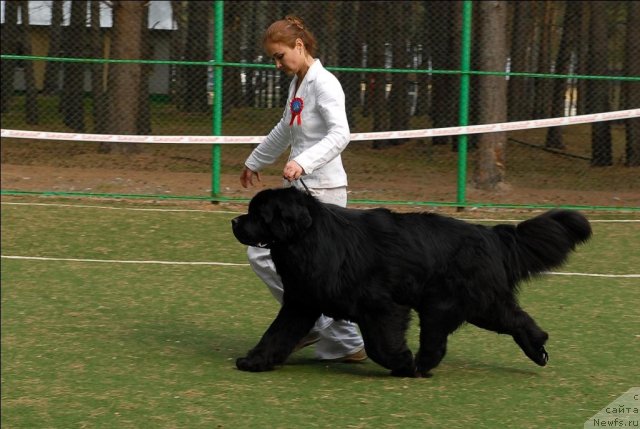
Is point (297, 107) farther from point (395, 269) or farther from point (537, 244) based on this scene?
point (537, 244)

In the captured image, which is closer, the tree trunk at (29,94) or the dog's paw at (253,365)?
the dog's paw at (253,365)

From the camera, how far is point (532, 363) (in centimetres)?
611

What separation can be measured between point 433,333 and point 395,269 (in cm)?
40

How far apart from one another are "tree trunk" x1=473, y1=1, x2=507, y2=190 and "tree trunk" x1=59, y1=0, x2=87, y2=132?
7.49 metres

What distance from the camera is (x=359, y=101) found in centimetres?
1947

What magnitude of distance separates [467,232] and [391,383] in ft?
2.80

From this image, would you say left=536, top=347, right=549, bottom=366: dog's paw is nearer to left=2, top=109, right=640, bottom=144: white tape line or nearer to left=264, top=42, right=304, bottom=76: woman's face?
left=264, top=42, right=304, bottom=76: woman's face

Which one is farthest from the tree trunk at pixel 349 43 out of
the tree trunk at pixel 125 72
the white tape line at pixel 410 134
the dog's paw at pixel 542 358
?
the dog's paw at pixel 542 358

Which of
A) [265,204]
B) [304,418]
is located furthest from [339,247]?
[304,418]

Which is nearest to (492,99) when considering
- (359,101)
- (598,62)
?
(359,101)

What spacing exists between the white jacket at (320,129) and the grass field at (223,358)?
1051 millimetres

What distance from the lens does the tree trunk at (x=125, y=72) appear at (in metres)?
17.9

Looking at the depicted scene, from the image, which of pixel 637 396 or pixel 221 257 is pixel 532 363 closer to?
pixel 637 396

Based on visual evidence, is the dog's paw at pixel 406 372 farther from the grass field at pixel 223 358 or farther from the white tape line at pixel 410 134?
the white tape line at pixel 410 134
